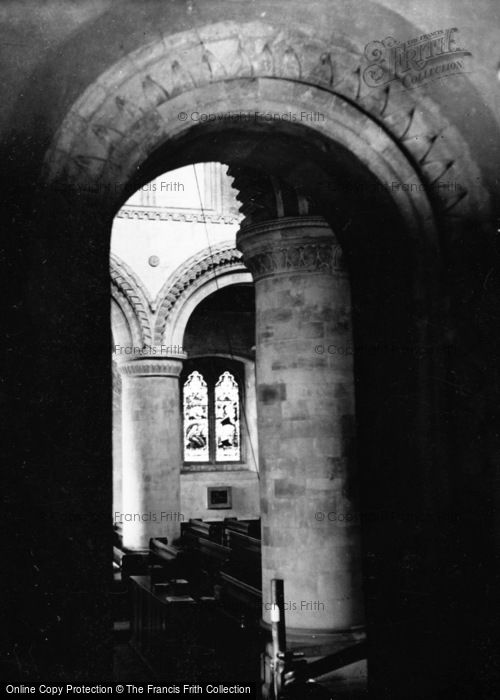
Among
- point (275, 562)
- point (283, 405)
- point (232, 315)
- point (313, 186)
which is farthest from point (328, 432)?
point (232, 315)

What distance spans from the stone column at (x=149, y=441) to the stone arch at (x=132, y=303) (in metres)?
0.44

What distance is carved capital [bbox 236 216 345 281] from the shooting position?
7719mm

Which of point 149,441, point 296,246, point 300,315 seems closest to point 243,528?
point 149,441

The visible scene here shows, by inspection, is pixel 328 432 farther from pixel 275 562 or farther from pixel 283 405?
pixel 275 562

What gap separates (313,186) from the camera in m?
6.58

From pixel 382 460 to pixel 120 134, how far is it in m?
2.93

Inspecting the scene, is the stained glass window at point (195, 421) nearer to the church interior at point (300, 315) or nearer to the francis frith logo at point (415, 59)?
the church interior at point (300, 315)

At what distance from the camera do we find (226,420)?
21.8 meters

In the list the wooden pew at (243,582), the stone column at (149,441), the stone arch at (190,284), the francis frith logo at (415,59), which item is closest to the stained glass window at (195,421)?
the stone arch at (190,284)

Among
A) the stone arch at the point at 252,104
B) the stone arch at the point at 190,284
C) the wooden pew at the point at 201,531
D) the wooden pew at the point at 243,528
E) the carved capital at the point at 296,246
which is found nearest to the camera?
the stone arch at the point at 252,104

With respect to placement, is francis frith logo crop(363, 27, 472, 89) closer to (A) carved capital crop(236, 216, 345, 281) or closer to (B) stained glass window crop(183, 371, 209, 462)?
(A) carved capital crop(236, 216, 345, 281)

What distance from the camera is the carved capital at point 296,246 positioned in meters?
7.72

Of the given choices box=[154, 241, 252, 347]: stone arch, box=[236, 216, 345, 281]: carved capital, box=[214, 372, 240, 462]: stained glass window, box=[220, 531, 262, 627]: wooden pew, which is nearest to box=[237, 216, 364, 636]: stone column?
box=[236, 216, 345, 281]: carved capital

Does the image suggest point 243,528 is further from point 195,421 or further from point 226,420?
point 226,420
